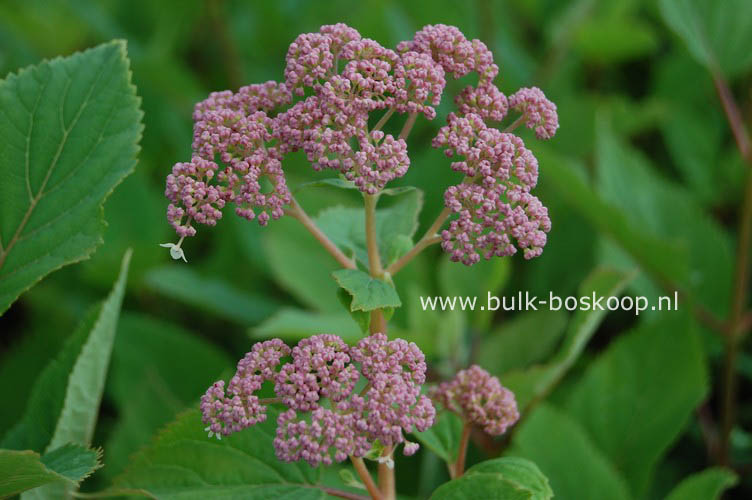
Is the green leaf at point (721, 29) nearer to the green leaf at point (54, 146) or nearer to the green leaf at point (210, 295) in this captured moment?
the green leaf at point (210, 295)

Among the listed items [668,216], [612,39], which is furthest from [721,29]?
[612,39]

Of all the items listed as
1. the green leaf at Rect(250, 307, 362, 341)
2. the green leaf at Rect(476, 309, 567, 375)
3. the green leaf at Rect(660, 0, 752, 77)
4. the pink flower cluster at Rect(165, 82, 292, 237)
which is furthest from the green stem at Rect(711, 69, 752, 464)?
the pink flower cluster at Rect(165, 82, 292, 237)

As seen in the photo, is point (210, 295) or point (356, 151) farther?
point (210, 295)

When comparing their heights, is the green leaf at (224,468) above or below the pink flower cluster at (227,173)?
below

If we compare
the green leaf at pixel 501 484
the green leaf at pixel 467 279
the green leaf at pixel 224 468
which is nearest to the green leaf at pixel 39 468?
the green leaf at pixel 224 468

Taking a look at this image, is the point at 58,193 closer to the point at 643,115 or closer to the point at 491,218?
the point at 491,218

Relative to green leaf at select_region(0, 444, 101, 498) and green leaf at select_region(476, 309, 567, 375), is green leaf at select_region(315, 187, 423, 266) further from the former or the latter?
green leaf at select_region(476, 309, 567, 375)

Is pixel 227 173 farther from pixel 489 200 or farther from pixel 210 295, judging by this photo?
pixel 210 295
